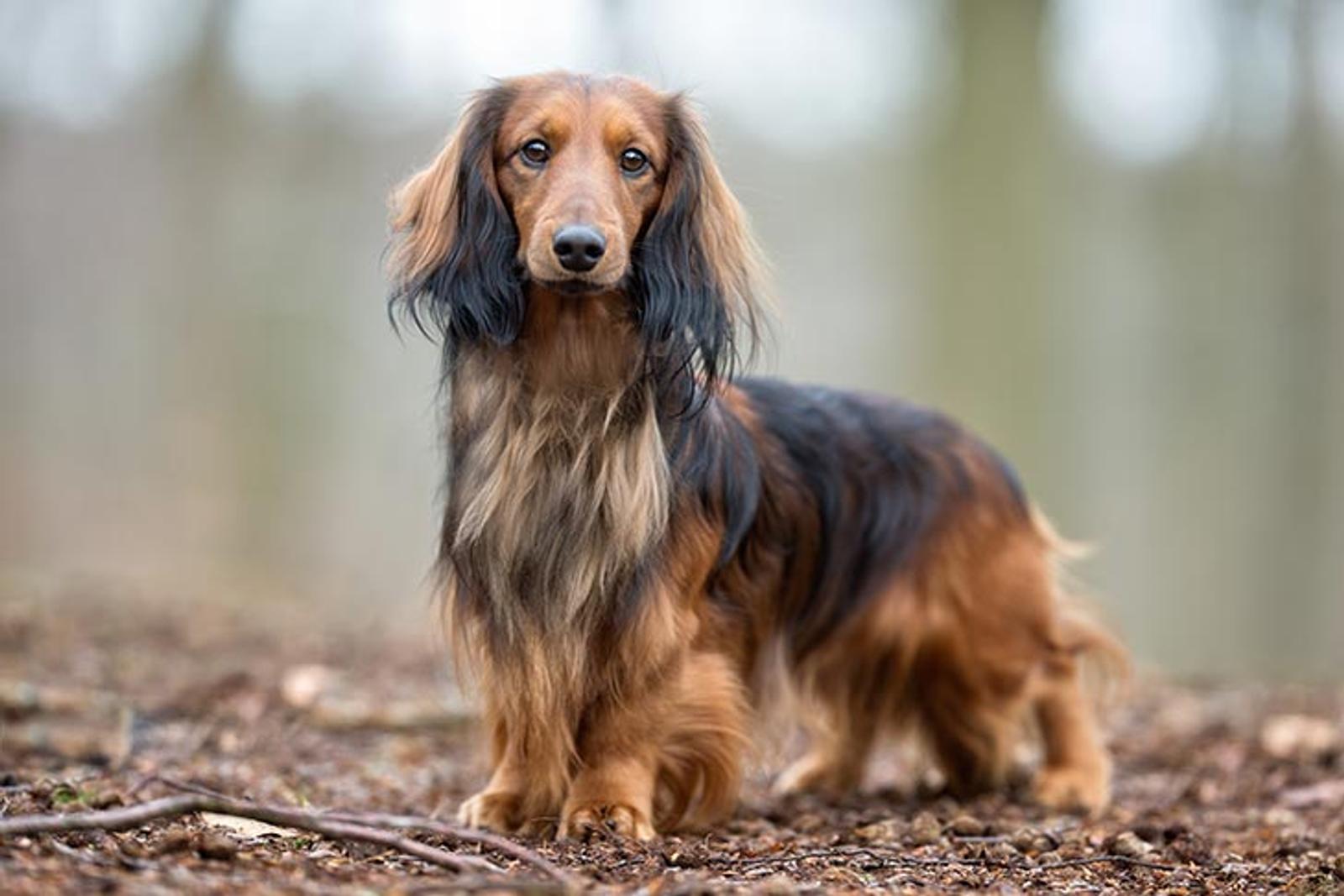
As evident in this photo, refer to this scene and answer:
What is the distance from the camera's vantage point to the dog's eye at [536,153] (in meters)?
4.29

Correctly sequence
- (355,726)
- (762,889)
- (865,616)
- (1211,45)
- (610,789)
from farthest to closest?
(1211,45)
(355,726)
(865,616)
(610,789)
(762,889)

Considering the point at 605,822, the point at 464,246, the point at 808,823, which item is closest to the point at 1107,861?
the point at 808,823

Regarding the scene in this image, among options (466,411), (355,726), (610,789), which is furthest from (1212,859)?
(355,726)

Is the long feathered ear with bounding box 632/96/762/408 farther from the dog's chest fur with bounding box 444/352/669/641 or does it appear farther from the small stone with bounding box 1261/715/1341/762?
the small stone with bounding box 1261/715/1341/762

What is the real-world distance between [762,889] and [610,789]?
137 centimetres

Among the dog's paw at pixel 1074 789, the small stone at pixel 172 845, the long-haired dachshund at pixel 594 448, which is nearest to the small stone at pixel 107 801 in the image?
the small stone at pixel 172 845

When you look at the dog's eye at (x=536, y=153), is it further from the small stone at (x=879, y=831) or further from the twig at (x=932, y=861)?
the small stone at (x=879, y=831)

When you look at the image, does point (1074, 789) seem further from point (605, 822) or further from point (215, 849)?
point (215, 849)

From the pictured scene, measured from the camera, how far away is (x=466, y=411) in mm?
4406

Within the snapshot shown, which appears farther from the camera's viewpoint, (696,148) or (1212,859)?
(696,148)

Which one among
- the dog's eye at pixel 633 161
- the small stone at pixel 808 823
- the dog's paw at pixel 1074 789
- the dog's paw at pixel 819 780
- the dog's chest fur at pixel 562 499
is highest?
the dog's eye at pixel 633 161

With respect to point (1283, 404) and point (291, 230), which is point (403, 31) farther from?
point (1283, 404)

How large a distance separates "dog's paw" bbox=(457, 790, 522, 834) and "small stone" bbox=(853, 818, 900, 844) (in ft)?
2.94

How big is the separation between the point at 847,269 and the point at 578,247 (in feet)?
37.1
